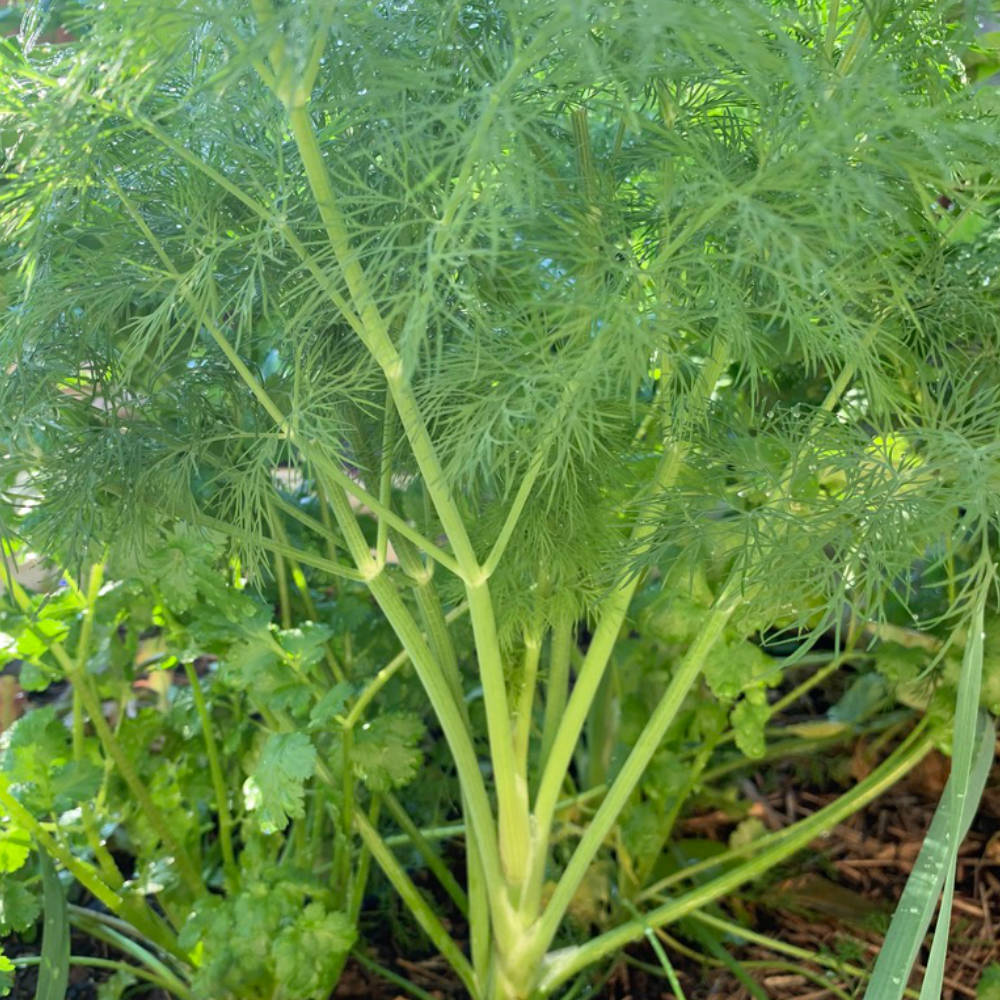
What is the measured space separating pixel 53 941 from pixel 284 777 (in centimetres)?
24

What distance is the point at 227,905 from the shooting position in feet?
2.93

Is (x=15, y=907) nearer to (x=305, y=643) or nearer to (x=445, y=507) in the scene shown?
(x=305, y=643)

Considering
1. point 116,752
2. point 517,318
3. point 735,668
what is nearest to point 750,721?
point 735,668

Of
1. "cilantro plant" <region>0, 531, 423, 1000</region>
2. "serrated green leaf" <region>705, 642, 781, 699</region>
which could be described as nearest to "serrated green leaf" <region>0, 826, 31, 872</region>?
"cilantro plant" <region>0, 531, 423, 1000</region>

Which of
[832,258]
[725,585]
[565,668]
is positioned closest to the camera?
[832,258]

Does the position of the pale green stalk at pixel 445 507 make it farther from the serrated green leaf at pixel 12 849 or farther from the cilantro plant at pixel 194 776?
the serrated green leaf at pixel 12 849

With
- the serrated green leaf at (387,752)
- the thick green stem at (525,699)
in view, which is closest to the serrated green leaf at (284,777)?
the serrated green leaf at (387,752)

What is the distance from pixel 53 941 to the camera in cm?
85

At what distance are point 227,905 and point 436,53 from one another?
675 millimetres

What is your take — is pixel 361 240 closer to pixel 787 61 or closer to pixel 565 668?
pixel 787 61

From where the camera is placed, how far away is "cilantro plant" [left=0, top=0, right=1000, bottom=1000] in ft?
1.93

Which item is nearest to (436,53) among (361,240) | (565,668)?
(361,240)

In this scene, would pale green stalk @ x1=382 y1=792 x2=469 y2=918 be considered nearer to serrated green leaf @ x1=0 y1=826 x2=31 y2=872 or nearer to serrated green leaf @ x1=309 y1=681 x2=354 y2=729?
serrated green leaf @ x1=309 y1=681 x2=354 y2=729

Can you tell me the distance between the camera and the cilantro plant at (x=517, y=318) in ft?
1.93
